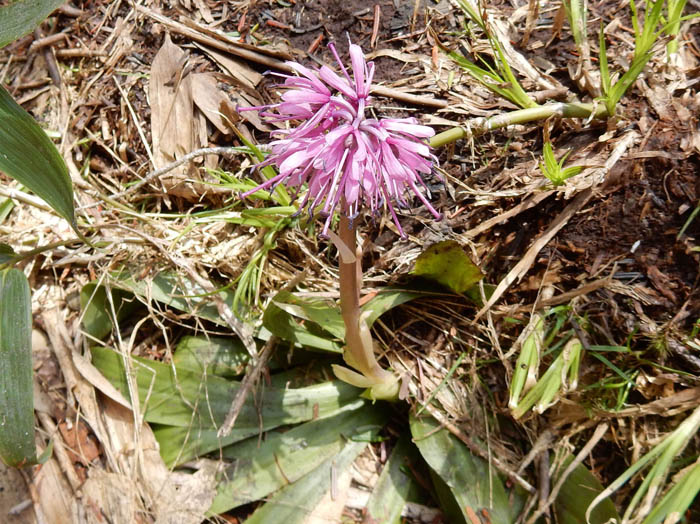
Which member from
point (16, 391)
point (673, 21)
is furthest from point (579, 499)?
point (16, 391)

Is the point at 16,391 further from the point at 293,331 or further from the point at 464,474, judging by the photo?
the point at 464,474

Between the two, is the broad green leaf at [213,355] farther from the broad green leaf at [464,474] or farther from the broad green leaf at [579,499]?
the broad green leaf at [579,499]

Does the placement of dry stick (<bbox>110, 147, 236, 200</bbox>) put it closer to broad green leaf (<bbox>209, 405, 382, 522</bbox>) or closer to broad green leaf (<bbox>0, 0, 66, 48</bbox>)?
broad green leaf (<bbox>0, 0, 66, 48</bbox>)

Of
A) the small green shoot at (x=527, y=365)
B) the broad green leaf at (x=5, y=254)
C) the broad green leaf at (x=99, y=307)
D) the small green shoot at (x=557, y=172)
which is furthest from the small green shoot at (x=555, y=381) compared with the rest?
the broad green leaf at (x=5, y=254)

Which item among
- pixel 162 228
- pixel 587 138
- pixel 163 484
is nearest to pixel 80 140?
pixel 162 228

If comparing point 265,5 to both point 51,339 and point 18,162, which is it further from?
point 51,339

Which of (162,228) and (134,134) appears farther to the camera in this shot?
(134,134)
